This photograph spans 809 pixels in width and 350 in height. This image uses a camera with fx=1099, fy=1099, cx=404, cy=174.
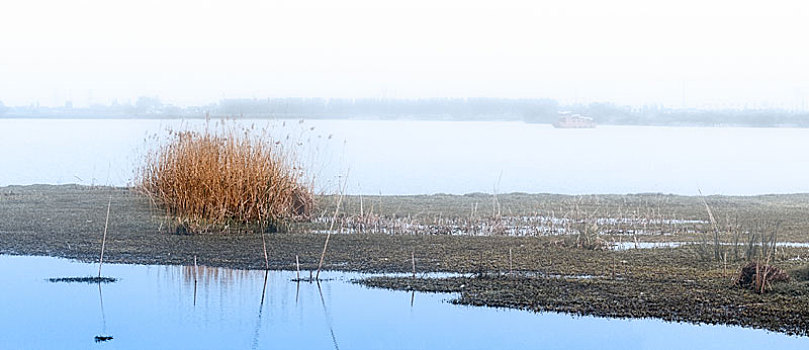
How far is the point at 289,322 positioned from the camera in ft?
22.8

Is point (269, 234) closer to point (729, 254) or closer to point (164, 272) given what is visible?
point (164, 272)

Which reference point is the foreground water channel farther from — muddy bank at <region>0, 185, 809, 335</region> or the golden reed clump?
the golden reed clump

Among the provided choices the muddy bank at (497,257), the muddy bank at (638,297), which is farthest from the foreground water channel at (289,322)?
the muddy bank at (497,257)

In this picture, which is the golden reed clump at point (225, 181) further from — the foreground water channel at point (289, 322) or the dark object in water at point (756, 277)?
the dark object in water at point (756, 277)

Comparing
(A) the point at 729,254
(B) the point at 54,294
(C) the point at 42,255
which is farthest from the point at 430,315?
(C) the point at 42,255

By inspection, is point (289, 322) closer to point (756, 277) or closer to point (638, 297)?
point (638, 297)

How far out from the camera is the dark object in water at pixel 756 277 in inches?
295

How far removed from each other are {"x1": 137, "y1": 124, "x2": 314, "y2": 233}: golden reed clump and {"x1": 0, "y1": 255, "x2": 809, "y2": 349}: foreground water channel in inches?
109

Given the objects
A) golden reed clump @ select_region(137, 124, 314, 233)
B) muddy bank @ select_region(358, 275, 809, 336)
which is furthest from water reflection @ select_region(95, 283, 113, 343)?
golden reed clump @ select_region(137, 124, 314, 233)

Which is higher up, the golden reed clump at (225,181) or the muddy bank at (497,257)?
the golden reed clump at (225,181)

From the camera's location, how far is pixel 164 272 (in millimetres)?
→ 8648

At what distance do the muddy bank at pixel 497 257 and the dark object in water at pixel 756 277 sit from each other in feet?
0.28

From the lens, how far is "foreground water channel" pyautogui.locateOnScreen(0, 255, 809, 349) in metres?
6.36

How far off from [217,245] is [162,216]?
1912 mm
